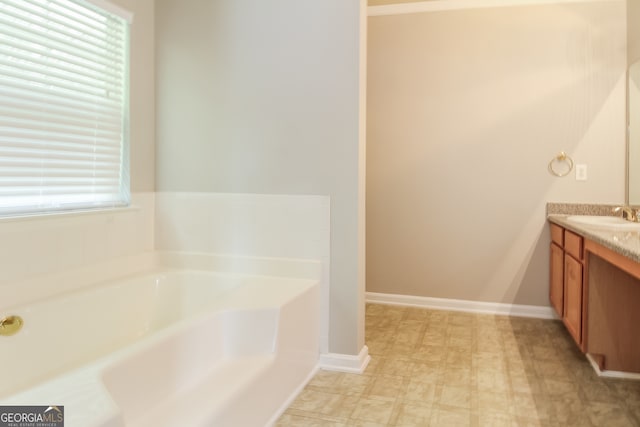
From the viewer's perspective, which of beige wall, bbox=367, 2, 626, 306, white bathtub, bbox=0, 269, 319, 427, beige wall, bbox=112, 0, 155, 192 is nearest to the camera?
white bathtub, bbox=0, 269, 319, 427

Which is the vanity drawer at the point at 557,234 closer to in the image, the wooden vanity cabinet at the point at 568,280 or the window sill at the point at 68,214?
the wooden vanity cabinet at the point at 568,280

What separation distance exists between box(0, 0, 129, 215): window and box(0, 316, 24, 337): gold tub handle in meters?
0.48

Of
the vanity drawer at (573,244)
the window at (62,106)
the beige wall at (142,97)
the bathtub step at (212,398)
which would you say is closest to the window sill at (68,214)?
the window at (62,106)

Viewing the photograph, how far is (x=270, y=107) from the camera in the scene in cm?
277

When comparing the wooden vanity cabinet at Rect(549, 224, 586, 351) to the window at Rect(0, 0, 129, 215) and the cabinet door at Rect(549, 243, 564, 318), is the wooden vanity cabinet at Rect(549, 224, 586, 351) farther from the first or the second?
the window at Rect(0, 0, 129, 215)

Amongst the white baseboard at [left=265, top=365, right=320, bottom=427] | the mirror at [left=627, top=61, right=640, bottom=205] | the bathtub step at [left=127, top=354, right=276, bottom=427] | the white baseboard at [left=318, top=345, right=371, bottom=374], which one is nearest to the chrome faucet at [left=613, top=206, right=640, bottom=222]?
the mirror at [left=627, top=61, right=640, bottom=205]

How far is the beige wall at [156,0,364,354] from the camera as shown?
262cm

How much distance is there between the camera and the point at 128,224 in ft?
9.22

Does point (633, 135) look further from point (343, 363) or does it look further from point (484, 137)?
point (343, 363)

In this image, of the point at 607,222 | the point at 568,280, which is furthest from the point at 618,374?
the point at 607,222

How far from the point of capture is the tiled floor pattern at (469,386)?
2.08m

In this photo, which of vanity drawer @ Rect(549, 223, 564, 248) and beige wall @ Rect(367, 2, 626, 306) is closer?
vanity drawer @ Rect(549, 223, 564, 248)

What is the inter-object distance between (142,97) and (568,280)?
3006mm

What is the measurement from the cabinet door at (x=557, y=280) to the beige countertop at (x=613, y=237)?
301 millimetres
